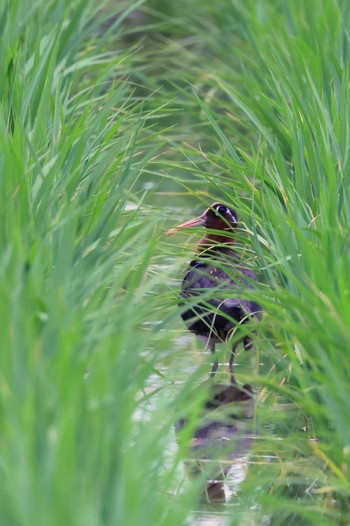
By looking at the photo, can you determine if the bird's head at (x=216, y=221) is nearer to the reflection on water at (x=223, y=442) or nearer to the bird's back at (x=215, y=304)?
the bird's back at (x=215, y=304)

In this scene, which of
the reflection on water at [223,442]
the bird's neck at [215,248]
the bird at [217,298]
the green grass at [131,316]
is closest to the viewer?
the green grass at [131,316]

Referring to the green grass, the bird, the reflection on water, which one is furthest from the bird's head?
the reflection on water

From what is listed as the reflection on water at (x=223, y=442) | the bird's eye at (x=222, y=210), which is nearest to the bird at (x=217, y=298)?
the bird's eye at (x=222, y=210)

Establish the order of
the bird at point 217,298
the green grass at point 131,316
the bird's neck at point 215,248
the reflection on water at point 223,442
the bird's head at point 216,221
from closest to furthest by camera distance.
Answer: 1. the green grass at point 131,316
2. the reflection on water at point 223,442
3. the bird at point 217,298
4. the bird's neck at point 215,248
5. the bird's head at point 216,221

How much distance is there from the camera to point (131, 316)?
3.02 m

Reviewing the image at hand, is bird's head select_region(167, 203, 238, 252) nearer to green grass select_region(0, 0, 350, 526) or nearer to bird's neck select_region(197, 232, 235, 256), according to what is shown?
bird's neck select_region(197, 232, 235, 256)

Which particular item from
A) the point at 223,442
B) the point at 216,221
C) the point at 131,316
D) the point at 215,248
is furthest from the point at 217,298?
the point at 131,316

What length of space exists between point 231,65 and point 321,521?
596 centimetres

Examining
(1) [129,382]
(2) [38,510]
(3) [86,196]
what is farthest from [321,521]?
(3) [86,196]

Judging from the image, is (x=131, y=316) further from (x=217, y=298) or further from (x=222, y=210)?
(x=222, y=210)

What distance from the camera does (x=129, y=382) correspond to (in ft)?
9.75

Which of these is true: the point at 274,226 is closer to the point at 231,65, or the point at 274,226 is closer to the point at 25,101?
the point at 25,101

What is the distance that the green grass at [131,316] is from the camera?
2.49 meters

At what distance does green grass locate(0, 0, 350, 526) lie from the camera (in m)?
2.49
